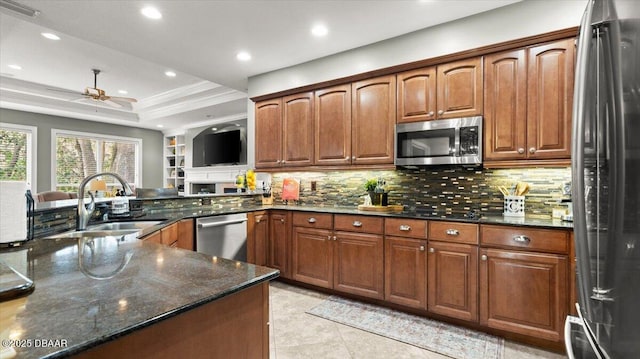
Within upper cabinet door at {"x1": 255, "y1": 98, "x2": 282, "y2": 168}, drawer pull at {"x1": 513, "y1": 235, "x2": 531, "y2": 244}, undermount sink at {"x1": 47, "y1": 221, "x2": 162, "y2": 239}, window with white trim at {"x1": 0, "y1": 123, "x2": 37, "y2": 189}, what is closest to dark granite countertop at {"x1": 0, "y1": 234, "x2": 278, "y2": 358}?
undermount sink at {"x1": 47, "y1": 221, "x2": 162, "y2": 239}

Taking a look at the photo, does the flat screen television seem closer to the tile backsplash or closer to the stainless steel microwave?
the tile backsplash

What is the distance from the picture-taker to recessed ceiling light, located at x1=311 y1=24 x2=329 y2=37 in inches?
118

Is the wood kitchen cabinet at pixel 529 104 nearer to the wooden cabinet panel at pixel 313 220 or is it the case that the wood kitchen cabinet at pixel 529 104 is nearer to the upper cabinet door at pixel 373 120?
the upper cabinet door at pixel 373 120

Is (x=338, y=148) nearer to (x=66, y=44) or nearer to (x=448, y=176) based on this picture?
(x=448, y=176)

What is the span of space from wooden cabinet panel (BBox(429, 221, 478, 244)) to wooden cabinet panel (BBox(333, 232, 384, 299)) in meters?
0.50

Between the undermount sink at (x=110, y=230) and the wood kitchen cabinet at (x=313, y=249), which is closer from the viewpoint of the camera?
the undermount sink at (x=110, y=230)

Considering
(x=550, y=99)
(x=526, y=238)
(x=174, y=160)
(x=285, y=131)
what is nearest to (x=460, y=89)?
(x=550, y=99)

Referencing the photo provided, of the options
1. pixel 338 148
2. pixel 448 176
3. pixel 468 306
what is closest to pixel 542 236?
pixel 468 306

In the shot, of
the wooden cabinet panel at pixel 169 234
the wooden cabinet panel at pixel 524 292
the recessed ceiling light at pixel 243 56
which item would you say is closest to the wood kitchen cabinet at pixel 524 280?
the wooden cabinet panel at pixel 524 292

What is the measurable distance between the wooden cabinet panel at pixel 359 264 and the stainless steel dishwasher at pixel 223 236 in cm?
108

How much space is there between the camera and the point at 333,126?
3592 millimetres

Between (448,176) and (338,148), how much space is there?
1.18m

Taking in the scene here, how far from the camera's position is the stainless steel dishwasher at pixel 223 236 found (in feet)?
10.2

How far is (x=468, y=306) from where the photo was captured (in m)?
2.46
